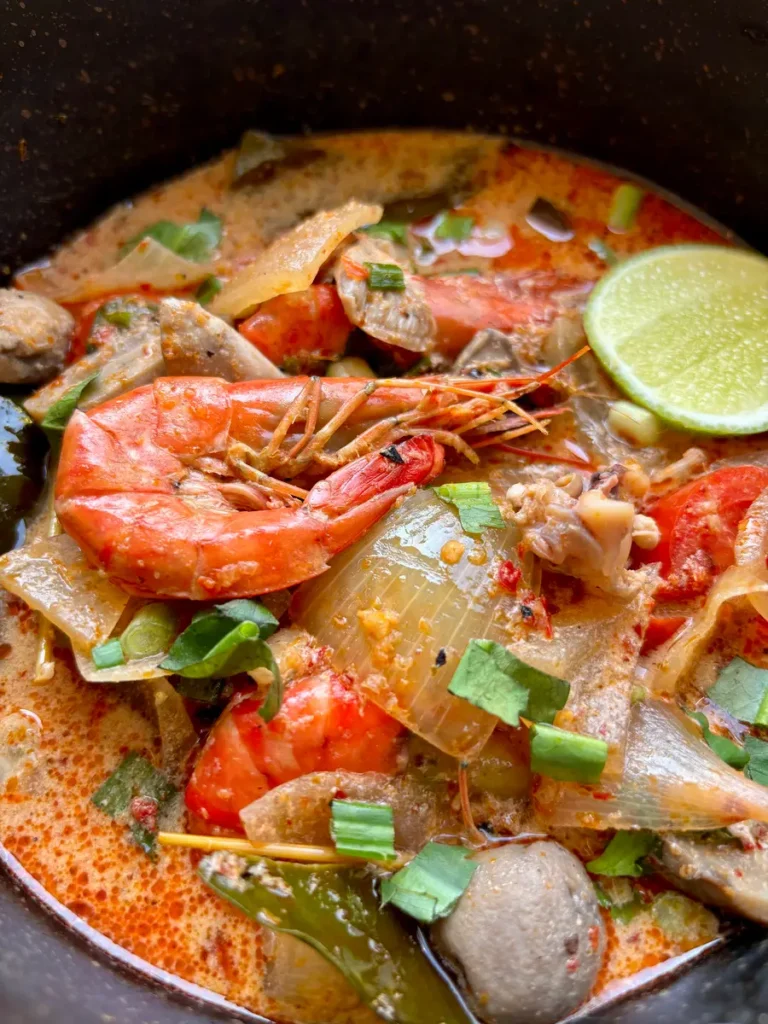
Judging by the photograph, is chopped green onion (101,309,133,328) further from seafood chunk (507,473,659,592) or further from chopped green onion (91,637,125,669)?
seafood chunk (507,473,659,592)

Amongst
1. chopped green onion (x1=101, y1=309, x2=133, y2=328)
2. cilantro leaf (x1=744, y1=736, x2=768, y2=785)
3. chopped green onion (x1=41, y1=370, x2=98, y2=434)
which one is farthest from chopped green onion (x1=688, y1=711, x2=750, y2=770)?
chopped green onion (x1=101, y1=309, x2=133, y2=328)

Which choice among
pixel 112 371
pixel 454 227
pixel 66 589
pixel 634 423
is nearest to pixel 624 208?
pixel 454 227

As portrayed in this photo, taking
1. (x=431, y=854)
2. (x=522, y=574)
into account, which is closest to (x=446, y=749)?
(x=431, y=854)

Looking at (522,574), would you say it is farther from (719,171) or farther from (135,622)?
(719,171)

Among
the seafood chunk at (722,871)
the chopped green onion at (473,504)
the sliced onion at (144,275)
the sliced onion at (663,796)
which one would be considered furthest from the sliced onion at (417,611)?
the sliced onion at (144,275)

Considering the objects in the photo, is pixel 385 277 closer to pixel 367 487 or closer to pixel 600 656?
pixel 367 487

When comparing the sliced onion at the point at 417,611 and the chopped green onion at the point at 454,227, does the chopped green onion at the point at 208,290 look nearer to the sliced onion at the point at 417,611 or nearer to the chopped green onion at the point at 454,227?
the chopped green onion at the point at 454,227

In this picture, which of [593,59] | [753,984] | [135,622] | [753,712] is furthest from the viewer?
[593,59]
